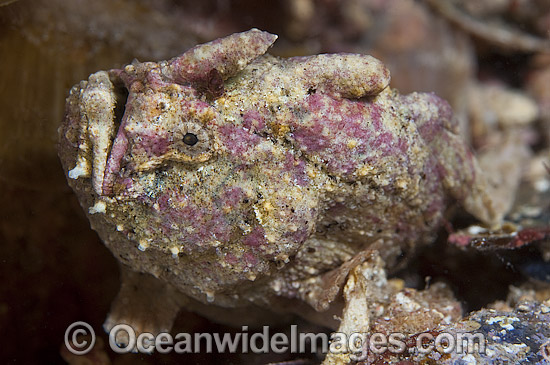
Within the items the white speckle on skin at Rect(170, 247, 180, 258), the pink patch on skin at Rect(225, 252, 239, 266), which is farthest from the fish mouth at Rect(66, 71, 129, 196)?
the pink patch on skin at Rect(225, 252, 239, 266)

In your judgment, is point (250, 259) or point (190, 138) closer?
point (190, 138)

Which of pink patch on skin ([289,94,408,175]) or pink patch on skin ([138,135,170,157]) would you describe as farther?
pink patch on skin ([289,94,408,175])

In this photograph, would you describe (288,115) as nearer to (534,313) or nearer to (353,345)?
(353,345)

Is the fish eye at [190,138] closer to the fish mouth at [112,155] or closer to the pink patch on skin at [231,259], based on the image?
the fish mouth at [112,155]

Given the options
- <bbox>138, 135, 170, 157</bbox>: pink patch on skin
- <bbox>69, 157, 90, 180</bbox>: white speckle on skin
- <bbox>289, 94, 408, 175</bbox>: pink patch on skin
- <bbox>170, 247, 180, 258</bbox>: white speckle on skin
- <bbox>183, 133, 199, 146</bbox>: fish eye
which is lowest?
<bbox>170, 247, 180, 258</bbox>: white speckle on skin

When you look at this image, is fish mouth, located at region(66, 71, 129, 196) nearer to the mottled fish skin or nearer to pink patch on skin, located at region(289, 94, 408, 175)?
the mottled fish skin

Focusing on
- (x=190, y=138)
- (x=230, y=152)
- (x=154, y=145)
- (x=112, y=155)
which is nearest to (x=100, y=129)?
(x=112, y=155)

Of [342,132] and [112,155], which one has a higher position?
[342,132]

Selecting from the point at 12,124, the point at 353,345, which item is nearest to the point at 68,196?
the point at 12,124

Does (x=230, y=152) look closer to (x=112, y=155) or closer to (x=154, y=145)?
(x=154, y=145)
